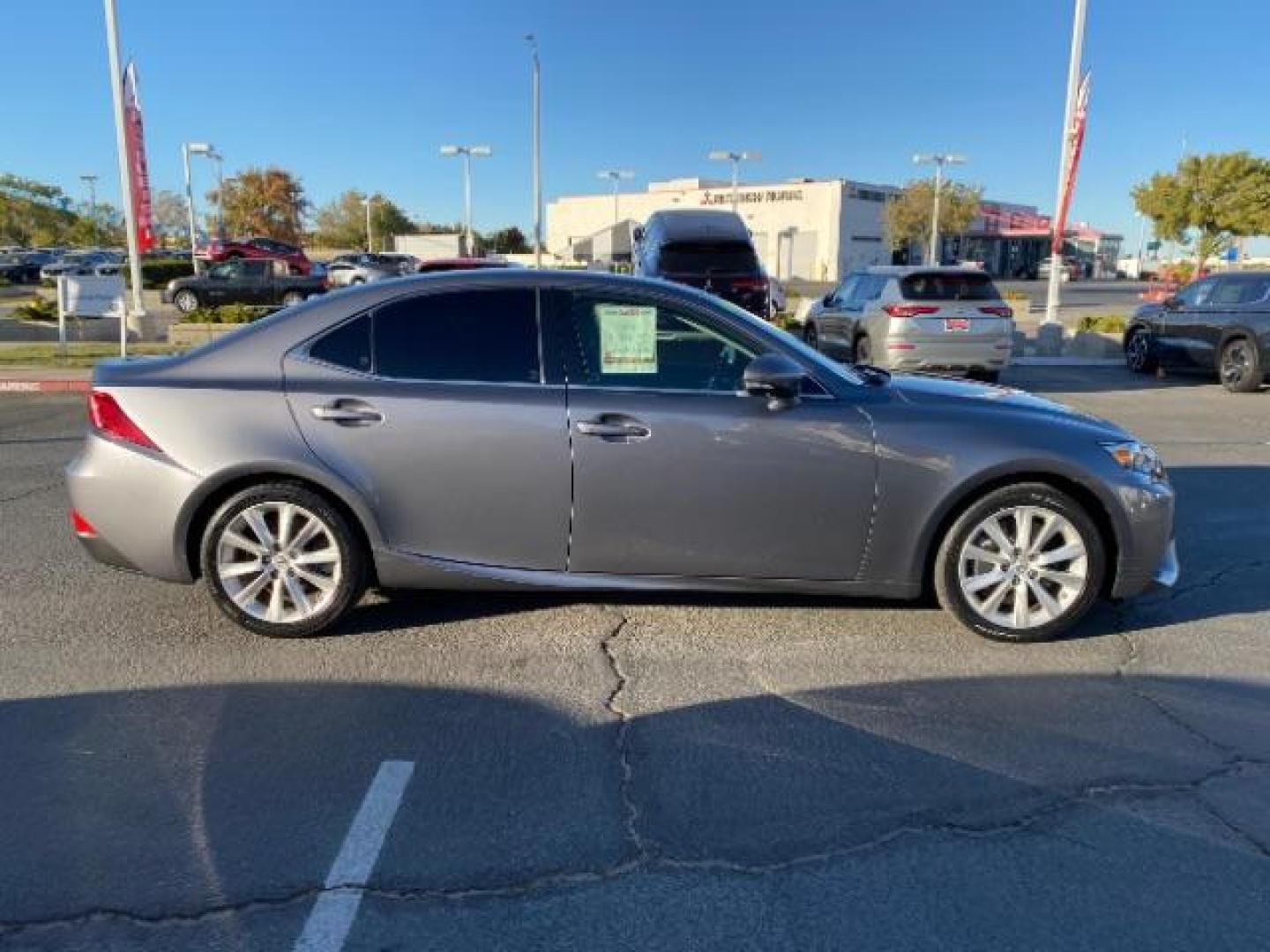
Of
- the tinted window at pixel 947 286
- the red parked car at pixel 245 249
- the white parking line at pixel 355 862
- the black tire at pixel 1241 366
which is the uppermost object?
the red parked car at pixel 245 249

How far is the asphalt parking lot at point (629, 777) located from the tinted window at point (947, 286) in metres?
7.19

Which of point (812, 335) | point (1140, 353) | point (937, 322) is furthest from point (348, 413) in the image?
point (1140, 353)

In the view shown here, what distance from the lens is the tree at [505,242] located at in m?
93.2

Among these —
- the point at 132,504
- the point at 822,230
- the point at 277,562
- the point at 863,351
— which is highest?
the point at 822,230

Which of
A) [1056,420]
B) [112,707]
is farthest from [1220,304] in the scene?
[112,707]

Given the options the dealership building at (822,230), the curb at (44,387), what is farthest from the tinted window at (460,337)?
the dealership building at (822,230)

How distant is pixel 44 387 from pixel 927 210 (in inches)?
2569

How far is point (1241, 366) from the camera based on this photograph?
12625 millimetres

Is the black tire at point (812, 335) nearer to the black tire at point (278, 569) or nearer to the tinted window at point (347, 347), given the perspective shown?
the tinted window at point (347, 347)

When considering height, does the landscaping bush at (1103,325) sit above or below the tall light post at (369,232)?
below

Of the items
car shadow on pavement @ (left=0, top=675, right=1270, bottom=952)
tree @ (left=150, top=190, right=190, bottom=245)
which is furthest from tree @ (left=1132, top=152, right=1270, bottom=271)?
tree @ (left=150, top=190, right=190, bottom=245)

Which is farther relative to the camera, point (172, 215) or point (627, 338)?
point (172, 215)

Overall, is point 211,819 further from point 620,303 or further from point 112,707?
point 620,303

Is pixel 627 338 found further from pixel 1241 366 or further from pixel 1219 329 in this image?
pixel 1219 329
